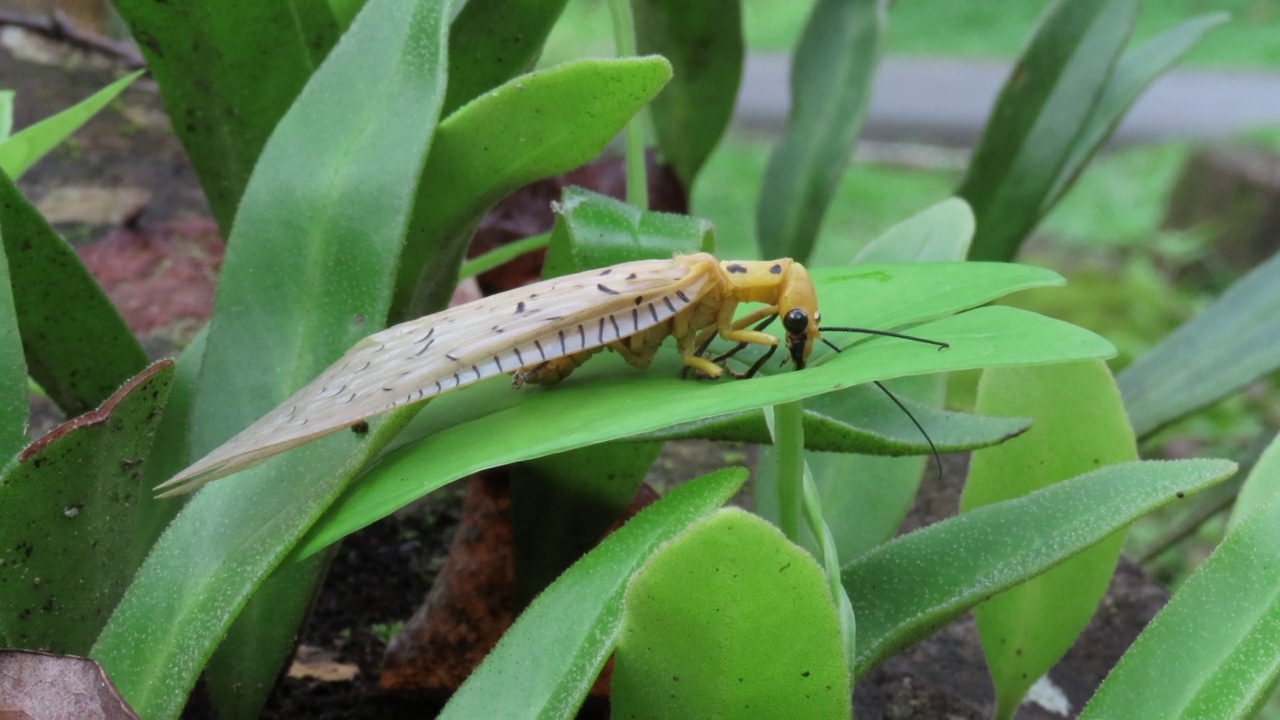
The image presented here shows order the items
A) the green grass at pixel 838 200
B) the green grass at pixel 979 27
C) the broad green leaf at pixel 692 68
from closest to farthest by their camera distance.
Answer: the broad green leaf at pixel 692 68, the green grass at pixel 838 200, the green grass at pixel 979 27

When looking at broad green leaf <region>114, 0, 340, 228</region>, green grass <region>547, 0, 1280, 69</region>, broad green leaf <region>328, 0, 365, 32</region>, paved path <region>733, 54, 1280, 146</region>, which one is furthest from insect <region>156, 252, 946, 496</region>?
green grass <region>547, 0, 1280, 69</region>

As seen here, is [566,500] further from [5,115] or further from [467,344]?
[5,115]

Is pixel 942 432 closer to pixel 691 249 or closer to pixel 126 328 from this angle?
pixel 691 249

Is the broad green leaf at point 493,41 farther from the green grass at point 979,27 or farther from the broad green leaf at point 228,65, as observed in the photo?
the green grass at point 979,27

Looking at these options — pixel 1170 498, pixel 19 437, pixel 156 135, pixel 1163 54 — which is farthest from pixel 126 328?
pixel 1163 54

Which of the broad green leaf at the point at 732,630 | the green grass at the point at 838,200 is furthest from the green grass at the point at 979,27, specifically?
the broad green leaf at the point at 732,630

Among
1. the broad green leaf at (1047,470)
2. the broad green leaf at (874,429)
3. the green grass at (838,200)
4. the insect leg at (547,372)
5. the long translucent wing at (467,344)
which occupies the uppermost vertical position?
the long translucent wing at (467,344)

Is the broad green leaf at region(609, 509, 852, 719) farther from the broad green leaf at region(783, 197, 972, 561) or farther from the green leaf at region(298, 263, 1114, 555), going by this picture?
the broad green leaf at region(783, 197, 972, 561)
